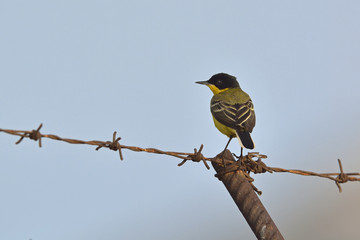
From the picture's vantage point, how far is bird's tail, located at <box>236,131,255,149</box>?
794cm

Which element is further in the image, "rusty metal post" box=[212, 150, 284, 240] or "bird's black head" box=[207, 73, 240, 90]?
"bird's black head" box=[207, 73, 240, 90]

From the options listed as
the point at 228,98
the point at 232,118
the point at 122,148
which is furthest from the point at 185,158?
the point at 228,98

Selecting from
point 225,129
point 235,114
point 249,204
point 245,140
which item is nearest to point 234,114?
point 235,114

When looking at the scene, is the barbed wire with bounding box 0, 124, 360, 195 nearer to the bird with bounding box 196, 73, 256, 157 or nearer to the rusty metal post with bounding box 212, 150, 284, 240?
the rusty metal post with bounding box 212, 150, 284, 240

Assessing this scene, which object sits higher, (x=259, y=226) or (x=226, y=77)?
(x=226, y=77)

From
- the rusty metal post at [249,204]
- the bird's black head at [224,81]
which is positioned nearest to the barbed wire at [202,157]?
the rusty metal post at [249,204]

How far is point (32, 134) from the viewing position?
4883mm

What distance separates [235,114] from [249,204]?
3.13 metres

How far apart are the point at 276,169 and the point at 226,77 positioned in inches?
175

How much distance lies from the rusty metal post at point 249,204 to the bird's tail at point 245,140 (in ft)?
6.07

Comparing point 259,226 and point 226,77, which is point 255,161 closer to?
point 259,226

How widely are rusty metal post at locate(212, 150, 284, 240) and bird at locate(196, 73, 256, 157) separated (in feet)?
6.43

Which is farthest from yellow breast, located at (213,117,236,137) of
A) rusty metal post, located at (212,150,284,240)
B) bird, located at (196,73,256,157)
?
rusty metal post, located at (212,150,284,240)

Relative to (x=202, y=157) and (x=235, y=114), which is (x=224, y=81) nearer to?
(x=235, y=114)
